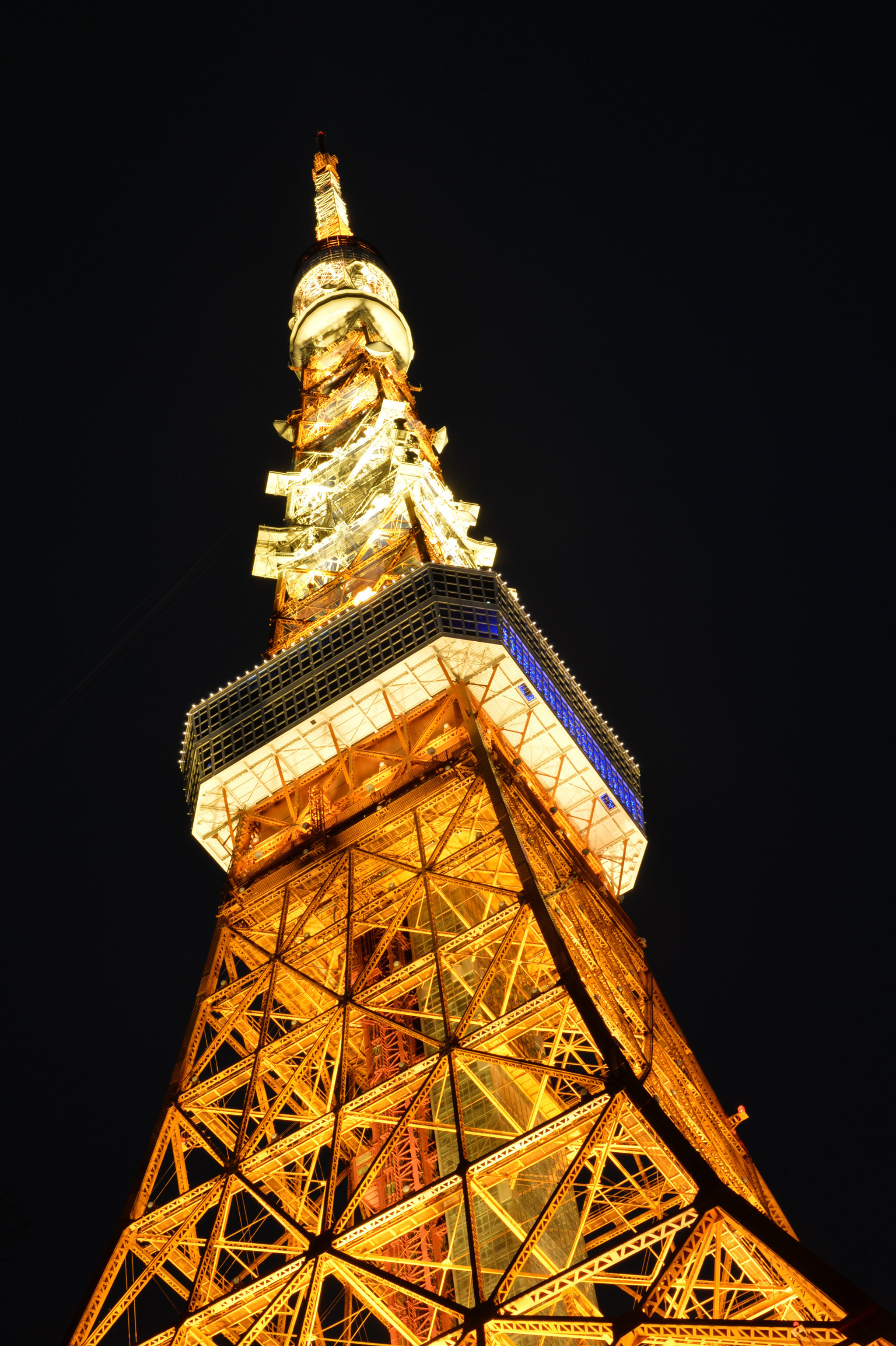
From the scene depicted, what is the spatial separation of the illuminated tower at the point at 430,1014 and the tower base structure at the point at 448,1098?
75 millimetres

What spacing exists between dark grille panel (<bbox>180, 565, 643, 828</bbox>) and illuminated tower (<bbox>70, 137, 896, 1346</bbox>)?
10 cm

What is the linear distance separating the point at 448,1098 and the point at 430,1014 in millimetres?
Answer: 9241

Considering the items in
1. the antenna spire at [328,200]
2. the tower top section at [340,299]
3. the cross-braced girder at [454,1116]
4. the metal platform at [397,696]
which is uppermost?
the antenna spire at [328,200]

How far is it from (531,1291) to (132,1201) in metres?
9.59

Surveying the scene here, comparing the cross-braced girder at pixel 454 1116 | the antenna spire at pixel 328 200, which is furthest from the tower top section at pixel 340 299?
the cross-braced girder at pixel 454 1116

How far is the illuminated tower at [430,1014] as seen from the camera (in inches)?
700

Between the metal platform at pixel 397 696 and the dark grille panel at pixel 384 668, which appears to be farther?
the dark grille panel at pixel 384 668

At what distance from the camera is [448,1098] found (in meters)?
31.4

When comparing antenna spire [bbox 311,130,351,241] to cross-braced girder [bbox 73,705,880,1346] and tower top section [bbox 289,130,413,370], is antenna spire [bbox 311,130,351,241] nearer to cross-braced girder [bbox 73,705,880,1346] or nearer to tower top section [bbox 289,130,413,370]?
tower top section [bbox 289,130,413,370]

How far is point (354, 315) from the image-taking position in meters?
62.1

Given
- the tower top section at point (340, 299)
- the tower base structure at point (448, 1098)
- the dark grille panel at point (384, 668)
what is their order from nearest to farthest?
the tower base structure at point (448, 1098) < the dark grille panel at point (384, 668) < the tower top section at point (340, 299)

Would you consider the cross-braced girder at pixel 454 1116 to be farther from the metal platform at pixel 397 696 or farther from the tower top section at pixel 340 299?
the tower top section at pixel 340 299

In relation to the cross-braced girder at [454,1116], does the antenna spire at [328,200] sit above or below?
above

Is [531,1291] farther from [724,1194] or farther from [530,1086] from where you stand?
[530,1086]
